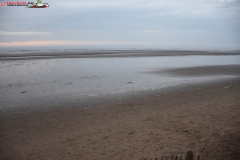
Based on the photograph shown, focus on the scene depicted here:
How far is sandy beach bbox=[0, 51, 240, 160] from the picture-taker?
532cm

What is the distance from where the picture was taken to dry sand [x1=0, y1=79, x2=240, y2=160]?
17.4 feet

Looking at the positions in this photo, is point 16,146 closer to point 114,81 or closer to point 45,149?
point 45,149

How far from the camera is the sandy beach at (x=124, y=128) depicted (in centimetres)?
532

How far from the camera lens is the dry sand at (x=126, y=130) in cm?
532

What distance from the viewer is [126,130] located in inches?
260

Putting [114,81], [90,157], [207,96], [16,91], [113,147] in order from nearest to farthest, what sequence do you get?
[90,157], [113,147], [207,96], [16,91], [114,81]

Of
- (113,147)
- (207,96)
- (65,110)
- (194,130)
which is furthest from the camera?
(207,96)

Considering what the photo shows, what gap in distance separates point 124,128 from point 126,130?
17 centimetres

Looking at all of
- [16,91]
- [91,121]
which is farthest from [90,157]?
[16,91]

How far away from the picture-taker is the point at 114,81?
14758 millimetres

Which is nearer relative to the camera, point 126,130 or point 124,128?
point 126,130

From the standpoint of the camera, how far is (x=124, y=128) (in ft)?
22.2

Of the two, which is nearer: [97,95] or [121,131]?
[121,131]

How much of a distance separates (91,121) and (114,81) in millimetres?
7475
